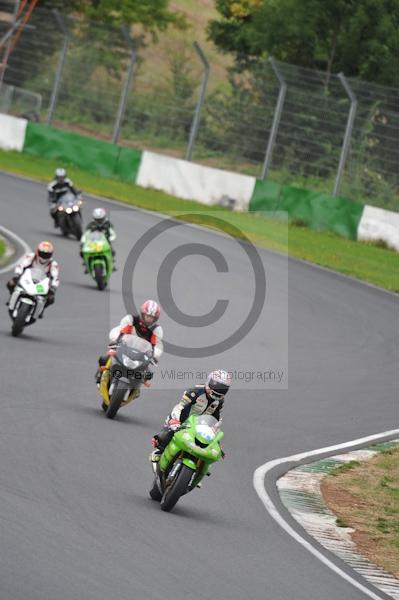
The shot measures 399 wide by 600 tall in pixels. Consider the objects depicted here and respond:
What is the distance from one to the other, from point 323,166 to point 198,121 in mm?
5241

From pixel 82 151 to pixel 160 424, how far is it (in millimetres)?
27974

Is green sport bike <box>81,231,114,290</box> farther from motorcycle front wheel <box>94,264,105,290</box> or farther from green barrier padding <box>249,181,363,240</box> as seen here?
green barrier padding <box>249,181,363,240</box>

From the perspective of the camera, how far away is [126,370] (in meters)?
13.7

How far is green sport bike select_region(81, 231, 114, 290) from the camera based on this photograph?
23375 mm

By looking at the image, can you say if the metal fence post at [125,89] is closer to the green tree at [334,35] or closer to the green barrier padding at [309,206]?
the green tree at [334,35]

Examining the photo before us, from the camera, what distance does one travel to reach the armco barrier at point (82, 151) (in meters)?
40.3

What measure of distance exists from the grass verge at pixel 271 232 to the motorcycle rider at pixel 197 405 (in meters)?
17.5

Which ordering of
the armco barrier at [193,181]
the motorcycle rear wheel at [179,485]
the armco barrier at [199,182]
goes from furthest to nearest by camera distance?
the armco barrier at [193,181] < the armco barrier at [199,182] < the motorcycle rear wheel at [179,485]

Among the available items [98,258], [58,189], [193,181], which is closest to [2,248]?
[98,258]

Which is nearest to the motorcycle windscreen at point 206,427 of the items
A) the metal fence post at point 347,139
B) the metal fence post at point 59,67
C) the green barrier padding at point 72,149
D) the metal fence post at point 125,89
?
the metal fence post at point 347,139

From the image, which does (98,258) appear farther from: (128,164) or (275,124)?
(128,164)

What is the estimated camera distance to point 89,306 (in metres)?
21.5

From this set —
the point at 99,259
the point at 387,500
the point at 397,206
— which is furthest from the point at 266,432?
the point at 397,206

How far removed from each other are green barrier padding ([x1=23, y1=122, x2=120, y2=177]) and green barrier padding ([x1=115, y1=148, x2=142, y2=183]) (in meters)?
0.17
